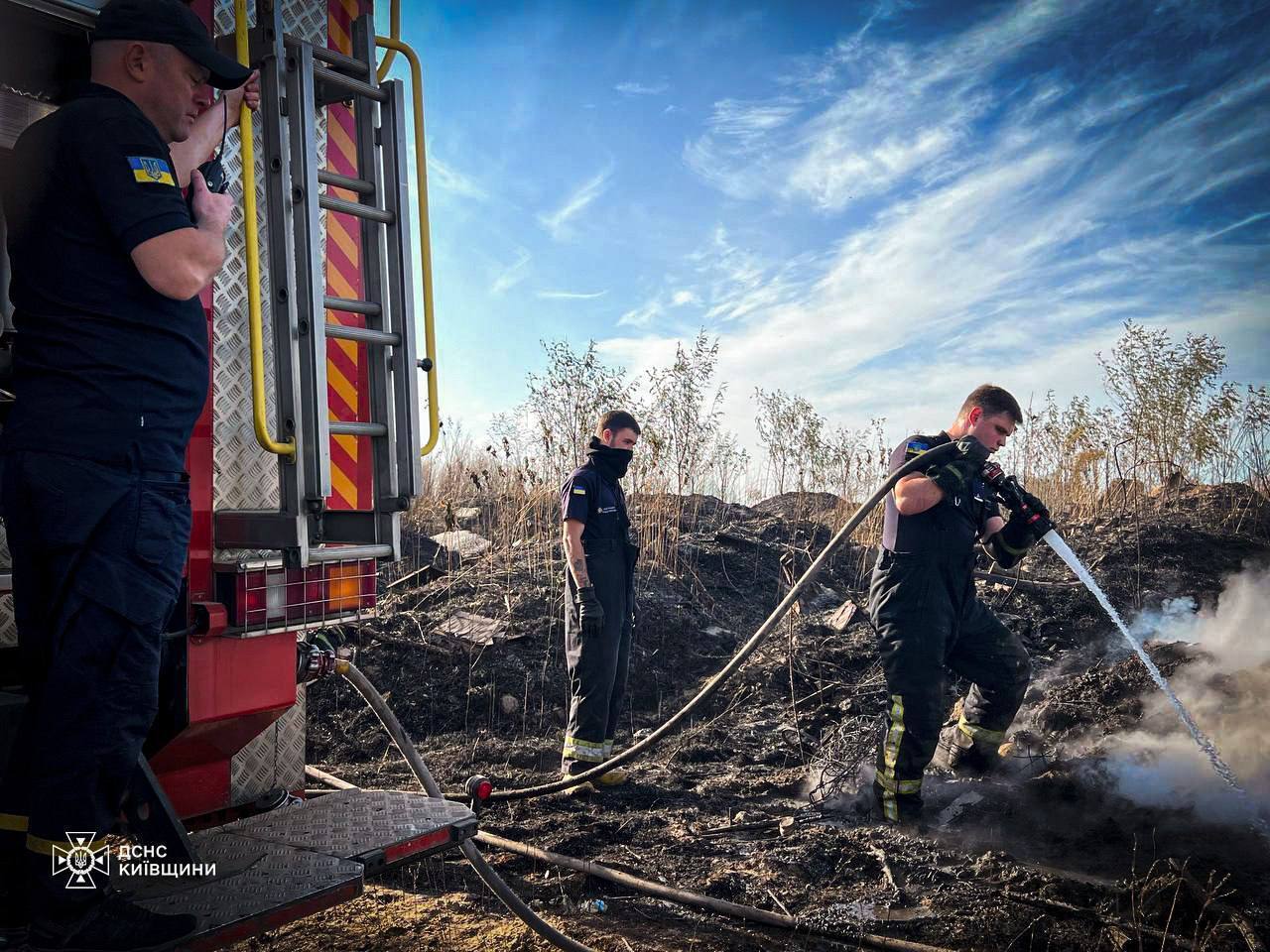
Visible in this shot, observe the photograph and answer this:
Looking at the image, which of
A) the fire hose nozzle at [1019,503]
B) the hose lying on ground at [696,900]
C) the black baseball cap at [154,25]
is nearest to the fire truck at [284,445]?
the black baseball cap at [154,25]

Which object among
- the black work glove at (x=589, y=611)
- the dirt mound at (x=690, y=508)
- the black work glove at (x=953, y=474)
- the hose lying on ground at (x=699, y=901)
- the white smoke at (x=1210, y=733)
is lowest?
the hose lying on ground at (x=699, y=901)

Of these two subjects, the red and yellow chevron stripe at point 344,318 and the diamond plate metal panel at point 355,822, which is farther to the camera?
the red and yellow chevron stripe at point 344,318

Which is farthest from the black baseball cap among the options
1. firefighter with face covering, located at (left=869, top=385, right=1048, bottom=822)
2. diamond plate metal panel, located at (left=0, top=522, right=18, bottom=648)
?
firefighter with face covering, located at (left=869, top=385, right=1048, bottom=822)

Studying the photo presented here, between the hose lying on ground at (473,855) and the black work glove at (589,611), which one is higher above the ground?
the black work glove at (589,611)

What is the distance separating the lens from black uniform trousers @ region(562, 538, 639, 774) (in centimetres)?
539

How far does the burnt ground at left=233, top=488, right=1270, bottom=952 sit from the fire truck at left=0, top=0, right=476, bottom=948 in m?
0.98

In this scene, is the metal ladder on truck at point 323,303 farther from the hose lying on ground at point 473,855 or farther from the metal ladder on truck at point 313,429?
the hose lying on ground at point 473,855

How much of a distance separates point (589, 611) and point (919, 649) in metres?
1.96

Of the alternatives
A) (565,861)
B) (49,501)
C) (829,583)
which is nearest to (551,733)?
(565,861)

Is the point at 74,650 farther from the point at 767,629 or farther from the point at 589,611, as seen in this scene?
the point at 589,611

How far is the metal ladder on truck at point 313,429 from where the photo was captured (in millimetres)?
2271

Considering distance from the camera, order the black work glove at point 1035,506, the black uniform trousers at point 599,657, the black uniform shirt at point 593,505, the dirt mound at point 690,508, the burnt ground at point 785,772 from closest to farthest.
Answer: the burnt ground at point 785,772 < the black work glove at point 1035,506 < the black uniform trousers at point 599,657 < the black uniform shirt at point 593,505 < the dirt mound at point 690,508

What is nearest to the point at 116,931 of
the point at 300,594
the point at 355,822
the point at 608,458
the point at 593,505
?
the point at 355,822

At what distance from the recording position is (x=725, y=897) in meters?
3.71
